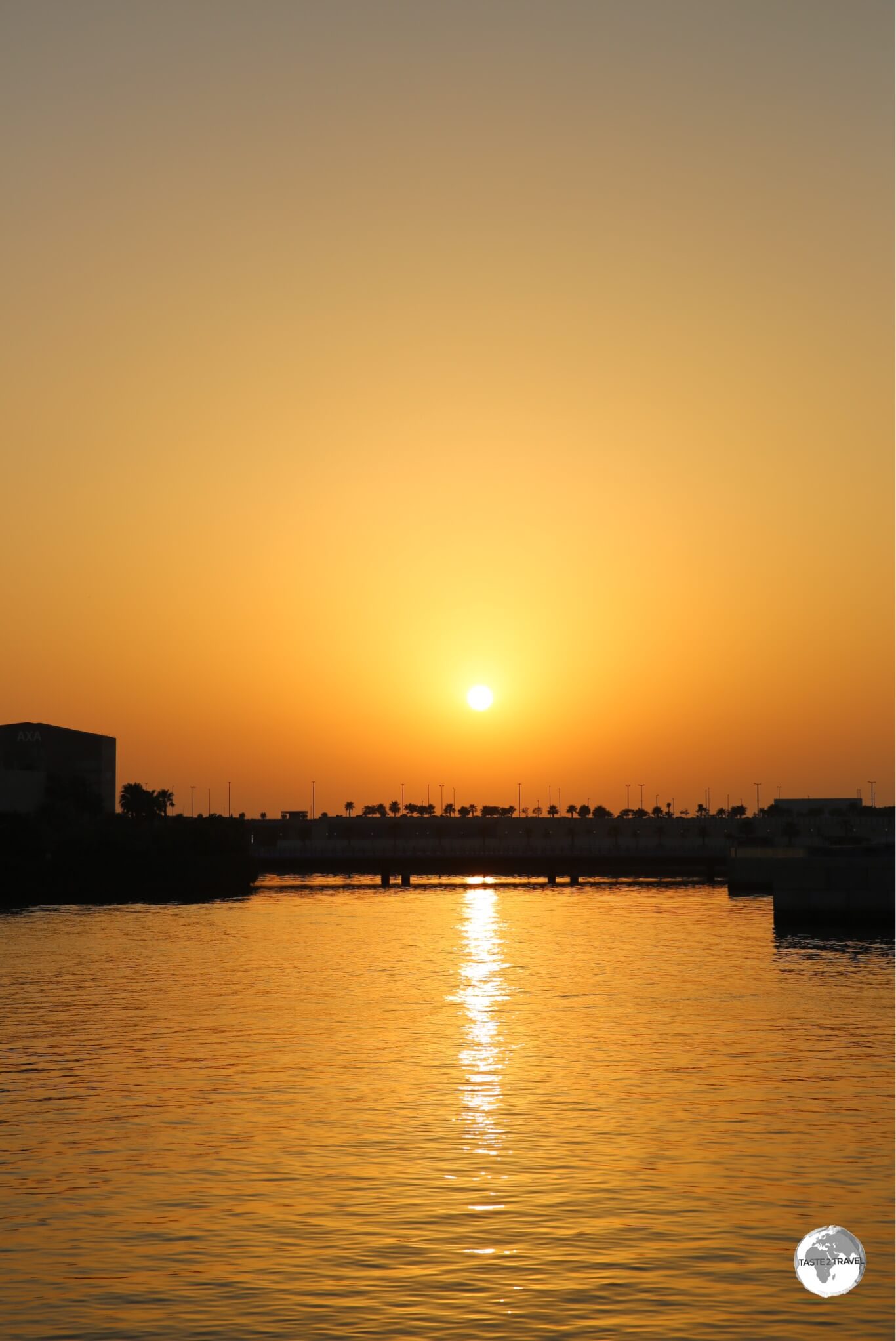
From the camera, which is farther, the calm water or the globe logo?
the globe logo

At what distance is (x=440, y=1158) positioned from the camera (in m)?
35.8

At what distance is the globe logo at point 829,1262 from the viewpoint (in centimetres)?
2586

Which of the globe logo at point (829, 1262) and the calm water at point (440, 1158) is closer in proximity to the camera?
the calm water at point (440, 1158)

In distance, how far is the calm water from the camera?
2484 centimetres

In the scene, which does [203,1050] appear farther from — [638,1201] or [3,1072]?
[638,1201]

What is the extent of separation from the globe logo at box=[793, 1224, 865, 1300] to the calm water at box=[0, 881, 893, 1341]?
256 millimetres

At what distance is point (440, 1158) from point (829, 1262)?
11393 mm

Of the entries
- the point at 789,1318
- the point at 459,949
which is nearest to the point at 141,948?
the point at 459,949

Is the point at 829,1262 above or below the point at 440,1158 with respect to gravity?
above

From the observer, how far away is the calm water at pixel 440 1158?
24844 mm

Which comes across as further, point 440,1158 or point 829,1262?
point 440,1158

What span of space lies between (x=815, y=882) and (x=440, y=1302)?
93897 mm

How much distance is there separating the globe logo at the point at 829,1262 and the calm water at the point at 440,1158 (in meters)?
0.26

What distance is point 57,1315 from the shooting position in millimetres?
24000
